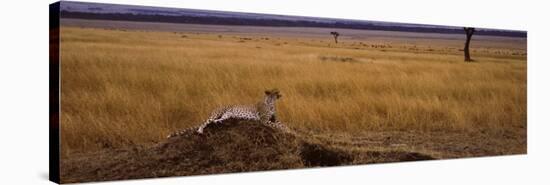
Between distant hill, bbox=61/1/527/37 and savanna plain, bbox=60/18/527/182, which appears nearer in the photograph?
distant hill, bbox=61/1/527/37

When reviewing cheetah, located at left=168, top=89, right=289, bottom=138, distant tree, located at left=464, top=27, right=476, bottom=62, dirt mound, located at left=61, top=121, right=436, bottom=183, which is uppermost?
distant tree, located at left=464, top=27, right=476, bottom=62

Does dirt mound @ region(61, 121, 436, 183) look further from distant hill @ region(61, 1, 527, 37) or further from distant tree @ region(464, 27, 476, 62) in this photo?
distant tree @ region(464, 27, 476, 62)

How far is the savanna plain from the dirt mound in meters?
0.06

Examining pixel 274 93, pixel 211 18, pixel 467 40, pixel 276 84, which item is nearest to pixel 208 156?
pixel 274 93

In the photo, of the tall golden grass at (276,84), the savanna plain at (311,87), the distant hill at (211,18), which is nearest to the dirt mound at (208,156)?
the savanna plain at (311,87)

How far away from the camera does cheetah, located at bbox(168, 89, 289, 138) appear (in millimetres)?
7852

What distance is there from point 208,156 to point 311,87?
1.61 metres

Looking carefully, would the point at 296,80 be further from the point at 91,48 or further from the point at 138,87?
the point at 91,48

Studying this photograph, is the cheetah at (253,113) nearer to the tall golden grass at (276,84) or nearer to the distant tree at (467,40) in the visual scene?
the tall golden grass at (276,84)

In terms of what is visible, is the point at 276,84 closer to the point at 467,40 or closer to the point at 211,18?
the point at 211,18

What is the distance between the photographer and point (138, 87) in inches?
303

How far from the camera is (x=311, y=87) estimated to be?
8656 millimetres

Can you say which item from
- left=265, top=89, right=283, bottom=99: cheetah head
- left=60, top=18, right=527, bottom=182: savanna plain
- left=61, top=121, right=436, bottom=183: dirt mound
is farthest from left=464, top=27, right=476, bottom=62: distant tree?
left=265, top=89, right=283, bottom=99: cheetah head

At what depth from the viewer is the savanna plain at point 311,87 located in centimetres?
742
